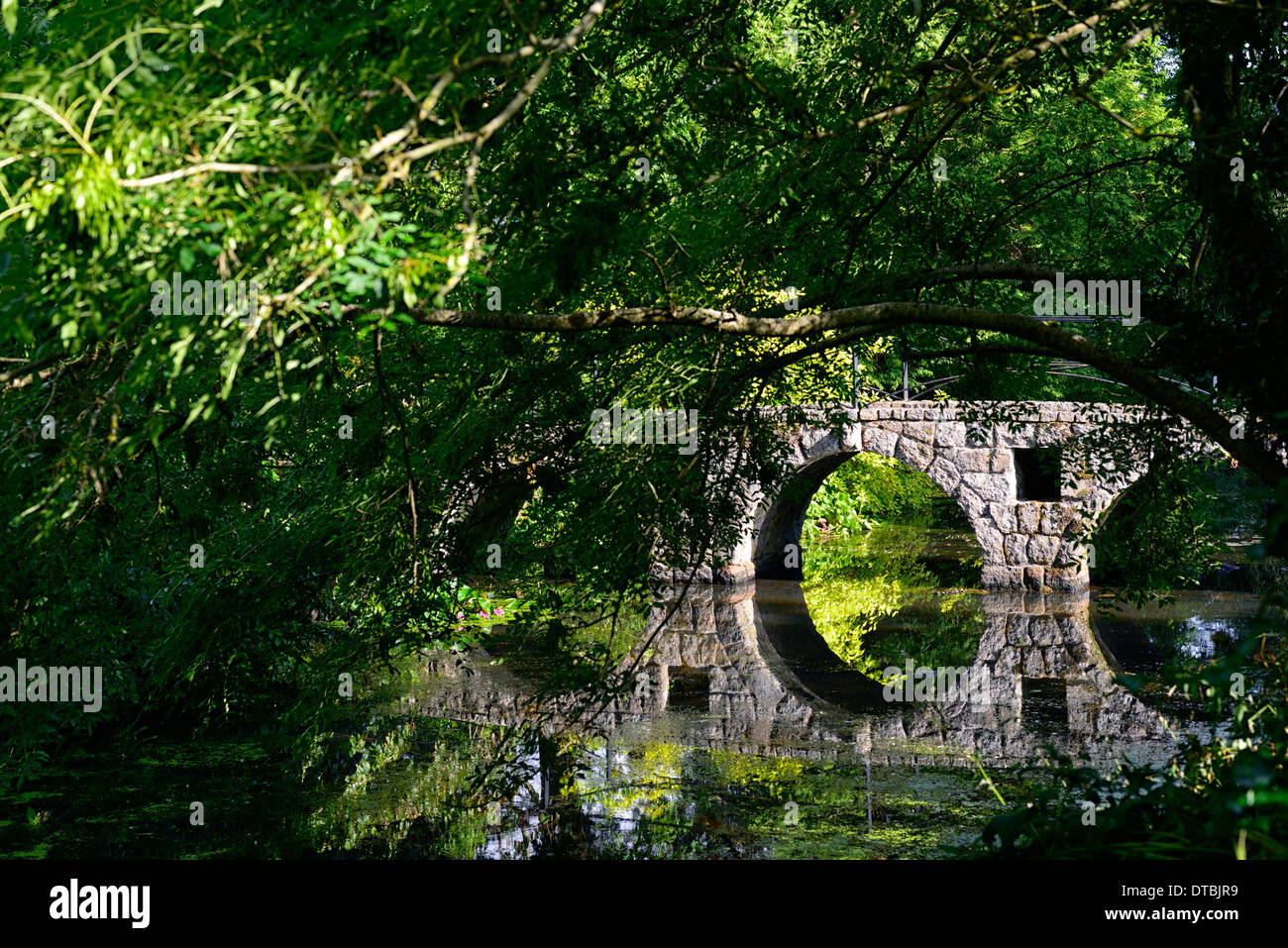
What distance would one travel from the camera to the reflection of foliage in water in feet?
45.9

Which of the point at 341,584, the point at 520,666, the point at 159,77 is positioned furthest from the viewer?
the point at 520,666

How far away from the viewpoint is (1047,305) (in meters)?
6.07

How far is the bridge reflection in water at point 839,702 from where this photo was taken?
9.90m

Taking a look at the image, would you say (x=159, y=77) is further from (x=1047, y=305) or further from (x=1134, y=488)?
(x=1134, y=488)

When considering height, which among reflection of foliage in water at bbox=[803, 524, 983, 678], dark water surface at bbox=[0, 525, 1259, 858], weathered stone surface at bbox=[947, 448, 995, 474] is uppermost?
weathered stone surface at bbox=[947, 448, 995, 474]

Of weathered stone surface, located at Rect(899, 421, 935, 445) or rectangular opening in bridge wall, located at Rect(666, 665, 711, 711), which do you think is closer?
rectangular opening in bridge wall, located at Rect(666, 665, 711, 711)

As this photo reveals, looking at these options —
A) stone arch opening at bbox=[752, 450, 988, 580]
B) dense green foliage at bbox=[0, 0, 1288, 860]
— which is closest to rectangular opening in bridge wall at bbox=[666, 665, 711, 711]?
dense green foliage at bbox=[0, 0, 1288, 860]

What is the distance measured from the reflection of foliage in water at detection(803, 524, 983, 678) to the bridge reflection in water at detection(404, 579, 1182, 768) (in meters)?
0.29

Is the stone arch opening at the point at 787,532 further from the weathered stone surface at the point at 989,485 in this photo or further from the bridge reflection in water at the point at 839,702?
the bridge reflection in water at the point at 839,702

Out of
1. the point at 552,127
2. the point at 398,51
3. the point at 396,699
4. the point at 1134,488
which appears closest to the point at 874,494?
the point at 396,699

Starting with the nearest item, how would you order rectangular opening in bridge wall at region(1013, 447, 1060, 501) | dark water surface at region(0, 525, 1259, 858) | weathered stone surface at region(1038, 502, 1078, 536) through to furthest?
dark water surface at region(0, 525, 1259, 858) → weathered stone surface at region(1038, 502, 1078, 536) → rectangular opening in bridge wall at region(1013, 447, 1060, 501)

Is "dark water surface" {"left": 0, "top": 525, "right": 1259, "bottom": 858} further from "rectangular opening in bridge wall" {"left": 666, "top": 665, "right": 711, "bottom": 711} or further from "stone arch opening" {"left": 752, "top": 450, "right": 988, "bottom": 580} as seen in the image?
"stone arch opening" {"left": 752, "top": 450, "right": 988, "bottom": 580}

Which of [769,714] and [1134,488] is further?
[769,714]

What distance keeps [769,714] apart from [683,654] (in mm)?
2856
